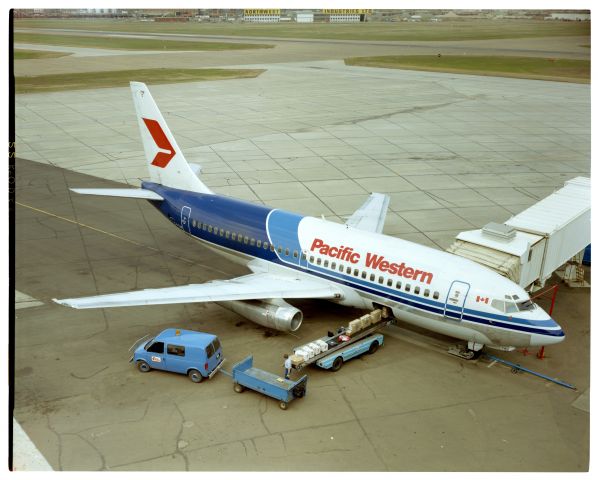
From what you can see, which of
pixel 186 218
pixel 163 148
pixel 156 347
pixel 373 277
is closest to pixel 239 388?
pixel 156 347

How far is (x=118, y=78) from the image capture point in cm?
9844

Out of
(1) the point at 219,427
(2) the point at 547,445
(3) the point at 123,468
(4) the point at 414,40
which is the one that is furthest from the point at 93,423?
(4) the point at 414,40

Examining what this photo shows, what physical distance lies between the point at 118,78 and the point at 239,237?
77.8 metres

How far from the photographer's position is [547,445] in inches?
763

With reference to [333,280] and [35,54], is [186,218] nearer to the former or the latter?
[333,280]

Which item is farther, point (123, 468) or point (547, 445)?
point (547, 445)

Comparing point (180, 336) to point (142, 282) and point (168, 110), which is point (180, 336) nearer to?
point (142, 282)

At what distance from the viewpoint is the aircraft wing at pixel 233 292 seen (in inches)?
950

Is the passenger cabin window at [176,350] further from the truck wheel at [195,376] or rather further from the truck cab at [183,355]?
the truck wheel at [195,376]

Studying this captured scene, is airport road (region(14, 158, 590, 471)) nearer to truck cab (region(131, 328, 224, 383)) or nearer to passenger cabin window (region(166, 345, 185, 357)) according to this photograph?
truck cab (region(131, 328, 224, 383))

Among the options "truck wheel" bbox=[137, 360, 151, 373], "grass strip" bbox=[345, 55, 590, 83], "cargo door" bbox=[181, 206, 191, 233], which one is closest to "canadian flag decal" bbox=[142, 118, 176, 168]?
"cargo door" bbox=[181, 206, 191, 233]

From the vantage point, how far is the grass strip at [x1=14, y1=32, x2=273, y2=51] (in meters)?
143

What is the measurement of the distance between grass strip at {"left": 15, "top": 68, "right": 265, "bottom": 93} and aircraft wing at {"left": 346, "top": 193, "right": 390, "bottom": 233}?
65.3 metres

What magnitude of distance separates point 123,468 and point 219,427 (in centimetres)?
331
